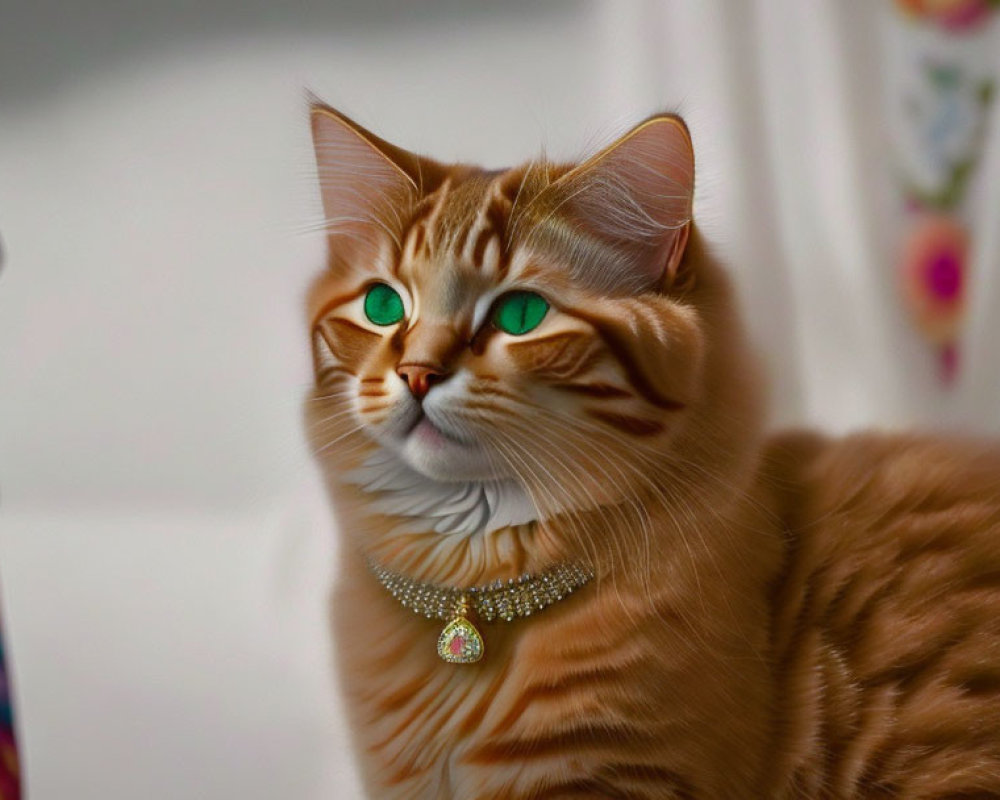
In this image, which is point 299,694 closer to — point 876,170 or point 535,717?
point 535,717

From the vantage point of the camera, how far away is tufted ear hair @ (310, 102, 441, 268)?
88 cm

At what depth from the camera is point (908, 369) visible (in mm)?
1205

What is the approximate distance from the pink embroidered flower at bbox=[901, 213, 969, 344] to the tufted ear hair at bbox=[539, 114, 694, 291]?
0.50 meters

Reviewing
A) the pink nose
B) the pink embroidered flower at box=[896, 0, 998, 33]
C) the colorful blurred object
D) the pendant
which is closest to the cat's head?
the pink nose

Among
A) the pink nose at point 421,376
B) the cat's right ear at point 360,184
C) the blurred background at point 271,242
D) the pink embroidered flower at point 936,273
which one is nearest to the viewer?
the pink nose at point 421,376

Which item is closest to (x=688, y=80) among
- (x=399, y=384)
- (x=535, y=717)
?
(x=399, y=384)

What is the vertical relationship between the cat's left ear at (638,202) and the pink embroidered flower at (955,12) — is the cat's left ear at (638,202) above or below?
below

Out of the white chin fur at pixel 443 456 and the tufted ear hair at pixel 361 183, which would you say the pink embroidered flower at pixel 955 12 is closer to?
the tufted ear hair at pixel 361 183

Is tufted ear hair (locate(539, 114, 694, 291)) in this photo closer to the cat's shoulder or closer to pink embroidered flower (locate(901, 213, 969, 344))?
the cat's shoulder

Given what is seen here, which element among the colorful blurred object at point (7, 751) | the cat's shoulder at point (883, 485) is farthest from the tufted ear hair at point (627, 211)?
the colorful blurred object at point (7, 751)

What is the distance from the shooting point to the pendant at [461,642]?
835 mm

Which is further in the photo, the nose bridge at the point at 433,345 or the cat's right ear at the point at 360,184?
the cat's right ear at the point at 360,184

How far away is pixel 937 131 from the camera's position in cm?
118

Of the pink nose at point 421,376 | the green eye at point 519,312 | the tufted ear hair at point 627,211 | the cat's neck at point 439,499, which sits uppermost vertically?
the tufted ear hair at point 627,211
